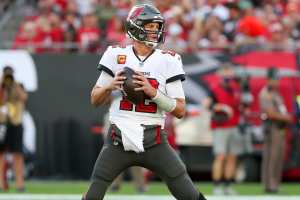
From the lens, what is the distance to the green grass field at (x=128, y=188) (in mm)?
13594

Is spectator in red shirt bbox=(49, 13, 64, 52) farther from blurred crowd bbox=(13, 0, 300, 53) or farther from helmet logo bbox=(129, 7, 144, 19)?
helmet logo bbox=(129, 7, 144, 19)

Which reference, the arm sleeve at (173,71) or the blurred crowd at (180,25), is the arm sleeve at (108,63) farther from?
the blurred crowd at (180,25)

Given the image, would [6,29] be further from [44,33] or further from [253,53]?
[253,53]

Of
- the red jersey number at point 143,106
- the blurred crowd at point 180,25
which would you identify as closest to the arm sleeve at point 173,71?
the red jersey number at point 143,106

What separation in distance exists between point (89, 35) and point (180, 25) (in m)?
1.56

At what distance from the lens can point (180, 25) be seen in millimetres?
16500

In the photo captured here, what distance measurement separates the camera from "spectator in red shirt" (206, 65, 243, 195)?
13.4 m

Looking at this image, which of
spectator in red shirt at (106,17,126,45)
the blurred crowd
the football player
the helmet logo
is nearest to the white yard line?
the blurred crowd

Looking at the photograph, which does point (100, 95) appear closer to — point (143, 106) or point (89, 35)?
point (143, 106)

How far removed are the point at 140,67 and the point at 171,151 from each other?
66 cm

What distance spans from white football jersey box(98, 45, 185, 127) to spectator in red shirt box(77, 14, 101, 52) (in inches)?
350

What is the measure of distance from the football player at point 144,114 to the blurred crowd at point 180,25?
8.25 meters

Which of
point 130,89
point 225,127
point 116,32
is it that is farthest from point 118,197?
point 130,89

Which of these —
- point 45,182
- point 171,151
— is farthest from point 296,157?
point 171,151
